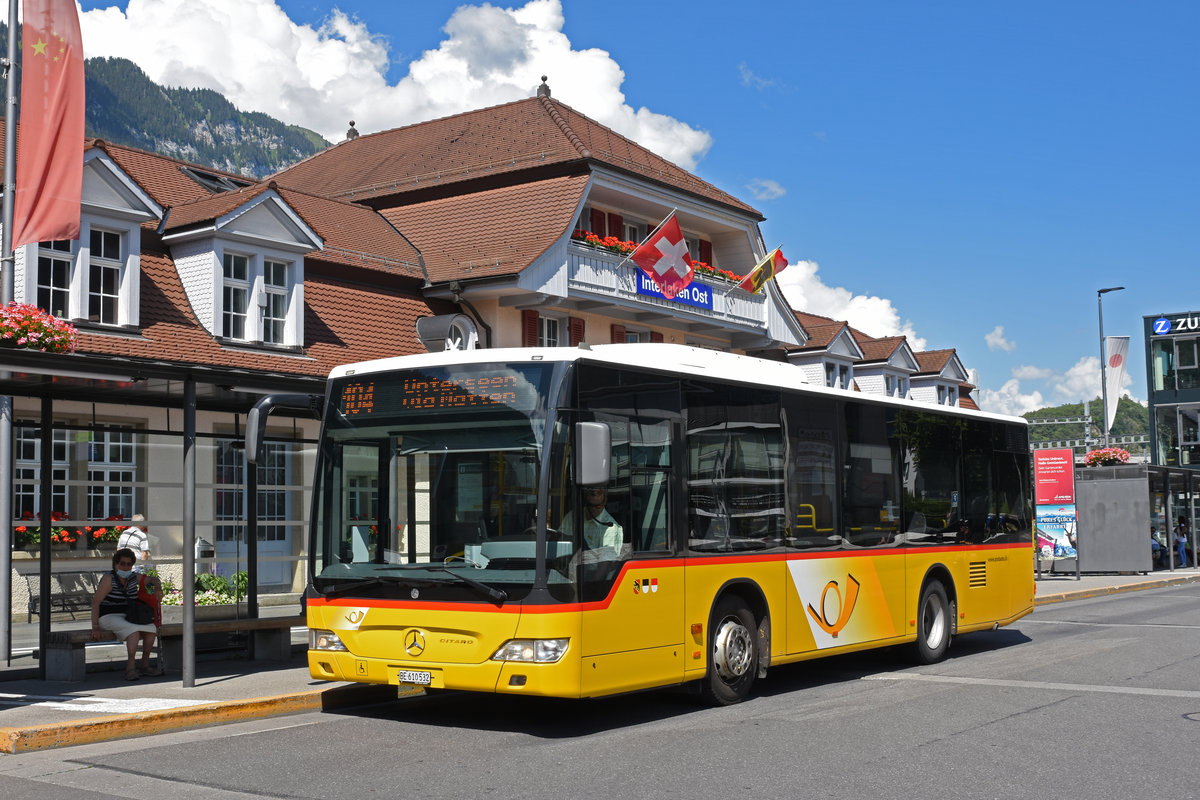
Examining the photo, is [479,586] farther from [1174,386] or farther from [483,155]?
[1174,386]

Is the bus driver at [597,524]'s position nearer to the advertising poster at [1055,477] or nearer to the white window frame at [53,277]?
the white window frame at [53,277]

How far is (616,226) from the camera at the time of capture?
33875mm

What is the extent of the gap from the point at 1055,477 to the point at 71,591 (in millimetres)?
27295

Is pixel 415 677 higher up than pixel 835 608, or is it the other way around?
pixel 835 608

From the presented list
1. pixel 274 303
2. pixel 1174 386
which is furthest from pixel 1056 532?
pixel 1174 386

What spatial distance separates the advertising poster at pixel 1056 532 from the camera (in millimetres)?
35188

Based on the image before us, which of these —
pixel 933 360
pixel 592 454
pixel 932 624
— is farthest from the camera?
pixel 933 360

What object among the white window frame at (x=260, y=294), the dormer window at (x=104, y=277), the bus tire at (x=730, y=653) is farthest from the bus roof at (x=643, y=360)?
the white window frame at (x=260, y=294)

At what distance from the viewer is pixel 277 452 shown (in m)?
16.7

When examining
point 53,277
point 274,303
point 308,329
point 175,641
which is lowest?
point 175,641

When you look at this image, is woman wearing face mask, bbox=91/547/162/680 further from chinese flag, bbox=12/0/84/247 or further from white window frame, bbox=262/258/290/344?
white window frame, bbox=262/258/290/344

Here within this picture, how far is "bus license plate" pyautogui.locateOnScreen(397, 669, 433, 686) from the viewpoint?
10.2 m

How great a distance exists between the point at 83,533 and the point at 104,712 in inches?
218

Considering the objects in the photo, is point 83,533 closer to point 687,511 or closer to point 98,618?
point 98,618
